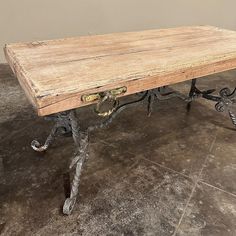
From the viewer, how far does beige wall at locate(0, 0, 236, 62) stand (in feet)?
10.0

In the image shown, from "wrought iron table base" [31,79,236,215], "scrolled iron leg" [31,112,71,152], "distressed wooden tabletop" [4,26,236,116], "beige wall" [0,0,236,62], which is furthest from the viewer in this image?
"beige wall" [0,0,236,62]

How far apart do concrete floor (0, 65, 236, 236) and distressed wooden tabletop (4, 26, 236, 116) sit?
620 mm

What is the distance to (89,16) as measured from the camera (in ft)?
11.1

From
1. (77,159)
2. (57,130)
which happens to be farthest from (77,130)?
(57,130)

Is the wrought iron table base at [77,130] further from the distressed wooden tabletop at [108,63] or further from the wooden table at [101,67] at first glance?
the distressed wooden tabletop at [108,63]

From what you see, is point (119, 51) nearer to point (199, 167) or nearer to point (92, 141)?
point (92, 141)

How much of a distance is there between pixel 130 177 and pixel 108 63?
2.32ft

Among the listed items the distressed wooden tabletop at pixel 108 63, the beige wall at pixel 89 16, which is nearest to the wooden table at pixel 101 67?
the distressed wooden tabletop at pixel 108 63

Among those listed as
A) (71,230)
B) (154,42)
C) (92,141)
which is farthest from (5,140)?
(154,42)

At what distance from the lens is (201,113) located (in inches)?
91.4

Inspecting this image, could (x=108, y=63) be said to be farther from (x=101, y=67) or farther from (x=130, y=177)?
(x=130, y=177)

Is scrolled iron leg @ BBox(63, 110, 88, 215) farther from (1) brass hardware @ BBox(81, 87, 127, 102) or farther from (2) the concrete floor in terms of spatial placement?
(1) brass hardware @ BBox(81, 87, 127, 102)

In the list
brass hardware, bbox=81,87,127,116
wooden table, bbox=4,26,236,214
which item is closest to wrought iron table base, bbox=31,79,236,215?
wooden table, bbox=4,26,236,214

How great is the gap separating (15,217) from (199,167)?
111 cm
